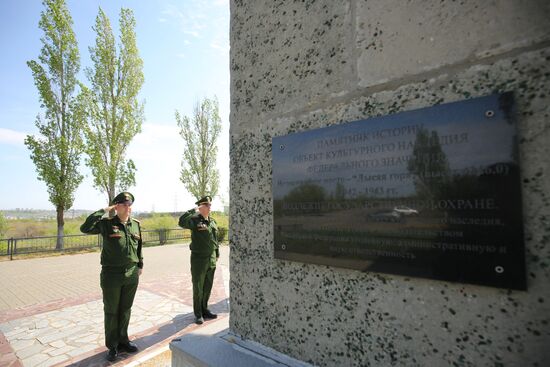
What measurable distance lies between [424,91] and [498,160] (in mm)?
386

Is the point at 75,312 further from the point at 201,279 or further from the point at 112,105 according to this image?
the point at 112,105

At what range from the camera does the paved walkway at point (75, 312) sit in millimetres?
3617

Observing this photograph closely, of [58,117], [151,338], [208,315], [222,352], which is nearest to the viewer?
[222,352]

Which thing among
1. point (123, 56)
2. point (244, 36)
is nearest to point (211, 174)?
point (123, 56)

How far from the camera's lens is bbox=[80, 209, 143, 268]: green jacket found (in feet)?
11.7

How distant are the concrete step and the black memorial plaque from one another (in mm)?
572

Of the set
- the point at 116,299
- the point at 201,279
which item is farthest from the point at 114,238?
the point at 201,279

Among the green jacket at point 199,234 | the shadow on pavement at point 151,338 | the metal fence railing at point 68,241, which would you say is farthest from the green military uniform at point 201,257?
the metal fence railing at point 68,241

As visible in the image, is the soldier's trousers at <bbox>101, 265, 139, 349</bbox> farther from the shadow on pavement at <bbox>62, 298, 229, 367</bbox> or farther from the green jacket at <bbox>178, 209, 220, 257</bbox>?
the green jacket at <bbox>178, 209, 220, 257</bbox>

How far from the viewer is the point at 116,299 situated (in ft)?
11.6

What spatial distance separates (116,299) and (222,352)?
254cm

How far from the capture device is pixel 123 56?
49.3 feet

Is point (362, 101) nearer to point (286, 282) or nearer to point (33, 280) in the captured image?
point (286, 282)

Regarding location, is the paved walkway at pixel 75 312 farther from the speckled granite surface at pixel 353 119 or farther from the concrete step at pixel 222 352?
the speckled granite surface at pixel 353 119
